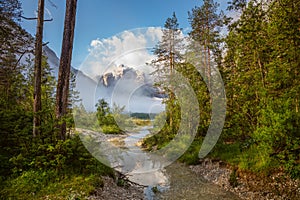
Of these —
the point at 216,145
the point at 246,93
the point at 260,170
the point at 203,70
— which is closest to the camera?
the point at 260,170

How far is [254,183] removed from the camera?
7.16 meters

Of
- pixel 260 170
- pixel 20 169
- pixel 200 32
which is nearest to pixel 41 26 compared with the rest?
pixel 20 169

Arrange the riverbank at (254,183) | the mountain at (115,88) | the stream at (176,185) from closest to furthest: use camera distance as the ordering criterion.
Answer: the riverbank at (254,183), the stream at (176,185), the mountain at (115,88)

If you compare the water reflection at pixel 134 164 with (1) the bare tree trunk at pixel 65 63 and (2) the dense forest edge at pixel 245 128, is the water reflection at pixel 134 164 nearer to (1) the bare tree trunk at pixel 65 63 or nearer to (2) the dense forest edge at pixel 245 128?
(2) the dense forest edge at pixel 245 128

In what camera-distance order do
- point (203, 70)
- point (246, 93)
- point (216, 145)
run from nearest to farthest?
point (246, 93)
point (216, 145)
point (203, 70)

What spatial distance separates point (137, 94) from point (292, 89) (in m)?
7.82

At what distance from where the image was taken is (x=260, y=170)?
729 centimetres

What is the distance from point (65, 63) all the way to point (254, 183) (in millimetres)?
8209

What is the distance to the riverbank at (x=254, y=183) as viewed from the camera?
6012mm

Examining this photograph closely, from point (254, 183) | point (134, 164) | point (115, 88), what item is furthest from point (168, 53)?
point (254, 183)

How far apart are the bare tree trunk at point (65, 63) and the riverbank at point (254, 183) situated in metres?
6.53

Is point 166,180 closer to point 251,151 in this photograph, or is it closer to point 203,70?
point 251,151

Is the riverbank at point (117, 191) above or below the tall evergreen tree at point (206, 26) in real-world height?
below

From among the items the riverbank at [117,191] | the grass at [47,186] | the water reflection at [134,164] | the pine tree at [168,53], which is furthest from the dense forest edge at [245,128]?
the pine tree at [168,53]
